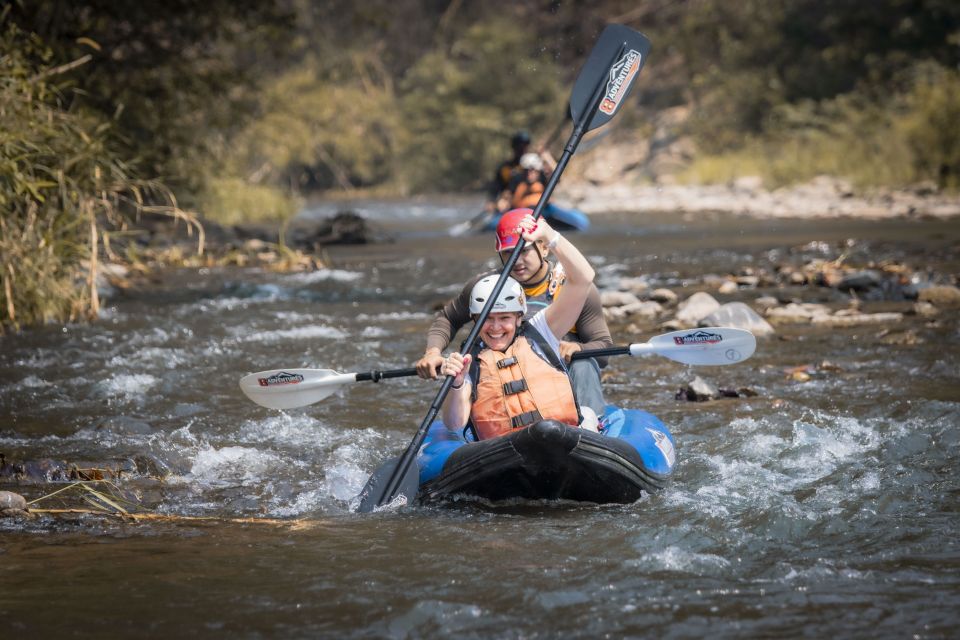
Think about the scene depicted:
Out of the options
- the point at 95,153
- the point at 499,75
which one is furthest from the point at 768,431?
the point at 499,75

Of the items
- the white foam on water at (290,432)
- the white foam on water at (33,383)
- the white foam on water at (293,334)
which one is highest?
the white foam on water at (290,432)

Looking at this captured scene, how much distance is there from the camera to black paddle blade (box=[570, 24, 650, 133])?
616cm

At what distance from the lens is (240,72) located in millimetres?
12398

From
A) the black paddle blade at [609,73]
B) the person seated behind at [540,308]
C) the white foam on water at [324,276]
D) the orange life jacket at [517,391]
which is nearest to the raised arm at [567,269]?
the person seated behind at [540,308]

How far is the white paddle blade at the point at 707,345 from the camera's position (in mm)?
4980

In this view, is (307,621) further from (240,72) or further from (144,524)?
(240,72)

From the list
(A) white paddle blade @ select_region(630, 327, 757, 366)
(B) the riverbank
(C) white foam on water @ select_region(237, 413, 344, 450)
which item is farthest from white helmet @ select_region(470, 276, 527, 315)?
(B) the riverbank

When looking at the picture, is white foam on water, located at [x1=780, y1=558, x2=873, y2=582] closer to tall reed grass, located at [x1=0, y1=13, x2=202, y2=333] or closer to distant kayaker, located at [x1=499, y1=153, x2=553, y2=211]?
tall reed grass, located at [x1=0, y1=13, x2=202, y2=333]

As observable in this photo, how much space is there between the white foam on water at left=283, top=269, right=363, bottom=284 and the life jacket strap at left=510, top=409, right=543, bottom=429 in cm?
741

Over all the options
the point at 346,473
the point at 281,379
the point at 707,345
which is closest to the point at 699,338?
the point at 707,345

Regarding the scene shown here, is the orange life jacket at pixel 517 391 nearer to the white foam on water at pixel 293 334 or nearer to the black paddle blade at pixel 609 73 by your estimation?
the black paddle blade at pixel 609 73

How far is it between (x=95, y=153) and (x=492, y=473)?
501cm

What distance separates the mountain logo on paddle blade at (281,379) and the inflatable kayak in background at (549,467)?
31.1 inches

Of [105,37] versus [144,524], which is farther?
[105,37]
